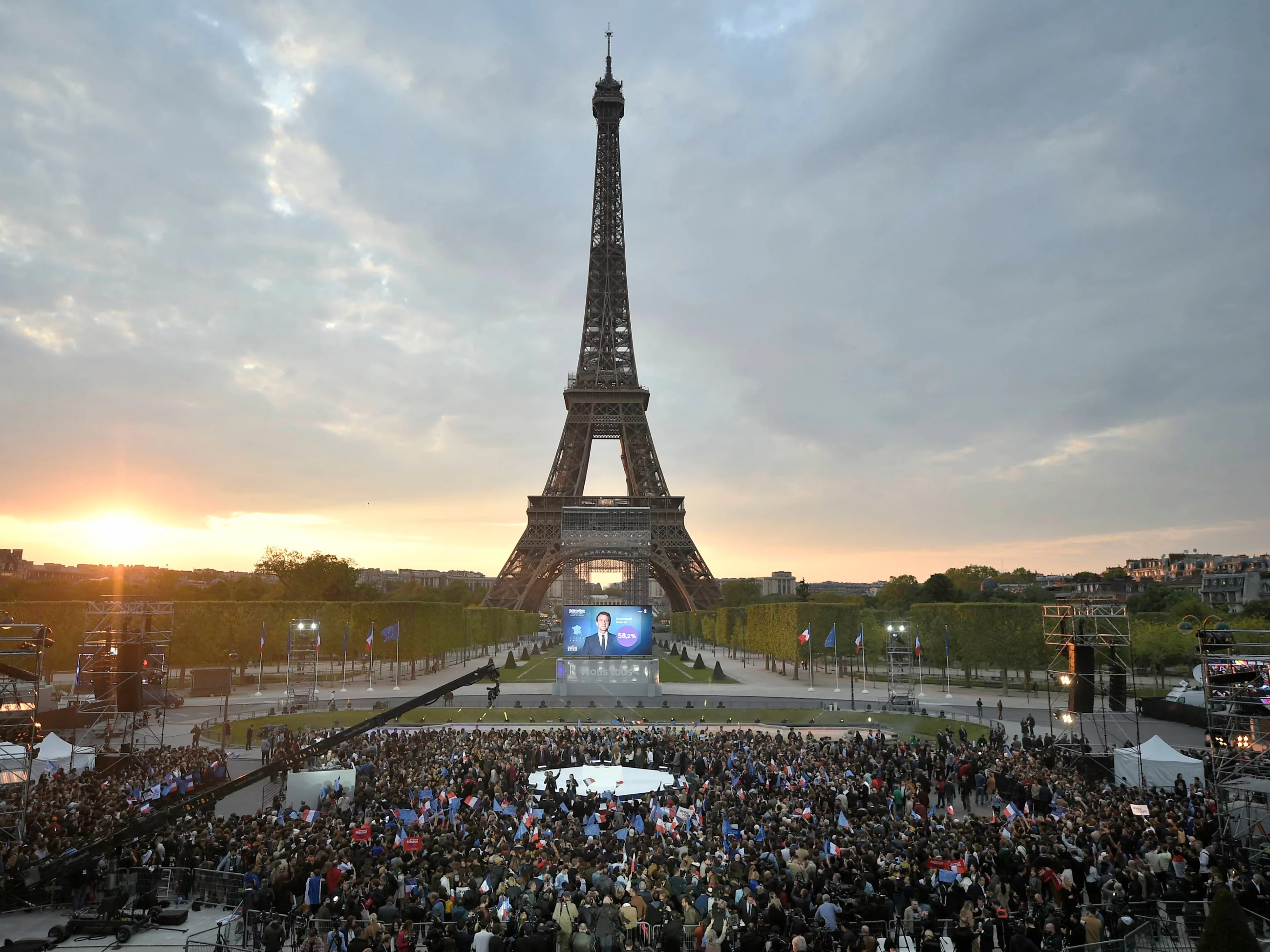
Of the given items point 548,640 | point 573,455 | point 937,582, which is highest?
point 573,455

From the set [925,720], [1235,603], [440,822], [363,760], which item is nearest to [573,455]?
[925,720]

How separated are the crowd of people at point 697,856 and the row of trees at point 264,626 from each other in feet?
95.6

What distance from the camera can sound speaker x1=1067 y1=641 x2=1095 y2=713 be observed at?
25797mm

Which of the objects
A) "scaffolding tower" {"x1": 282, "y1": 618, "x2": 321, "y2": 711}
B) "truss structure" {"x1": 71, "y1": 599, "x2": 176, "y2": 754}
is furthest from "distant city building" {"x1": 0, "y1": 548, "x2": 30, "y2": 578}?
"truss structure" {"x1": 71, "y1": 599, "x2": 176, "y2": 754}

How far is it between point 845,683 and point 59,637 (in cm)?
4999

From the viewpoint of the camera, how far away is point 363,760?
Answer: 23.2 meters

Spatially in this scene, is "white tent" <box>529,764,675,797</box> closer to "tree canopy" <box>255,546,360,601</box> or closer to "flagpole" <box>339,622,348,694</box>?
"flagpole" <box>339,622,348,694</box>

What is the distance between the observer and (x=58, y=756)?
22016mm

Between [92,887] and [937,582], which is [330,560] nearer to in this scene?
[937,582]

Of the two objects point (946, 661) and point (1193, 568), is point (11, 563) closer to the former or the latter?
point (946, 661)

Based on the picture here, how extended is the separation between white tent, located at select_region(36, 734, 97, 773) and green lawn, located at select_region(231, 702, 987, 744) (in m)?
7.30

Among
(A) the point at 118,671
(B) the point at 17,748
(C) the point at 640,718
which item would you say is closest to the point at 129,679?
(A) the point at 118,671

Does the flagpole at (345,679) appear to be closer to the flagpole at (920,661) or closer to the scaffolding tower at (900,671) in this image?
the scaffolding tower at (900,671)

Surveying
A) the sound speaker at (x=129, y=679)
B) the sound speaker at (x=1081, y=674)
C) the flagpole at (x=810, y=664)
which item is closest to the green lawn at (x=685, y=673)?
the flagpole at (x=810, y=664)
